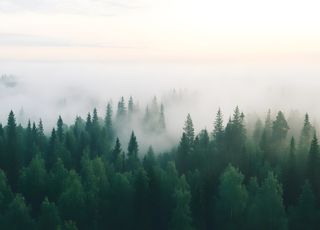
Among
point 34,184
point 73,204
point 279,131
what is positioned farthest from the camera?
point 279,131

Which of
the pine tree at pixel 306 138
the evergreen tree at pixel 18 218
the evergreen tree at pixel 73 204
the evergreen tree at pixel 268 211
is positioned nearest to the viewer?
the evergreen tree at pixel 18 218

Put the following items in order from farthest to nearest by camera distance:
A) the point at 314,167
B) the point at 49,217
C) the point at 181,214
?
1. the point at 314,167
2. the point at 181,214
3. the point at 49,217

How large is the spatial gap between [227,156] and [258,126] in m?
25.5

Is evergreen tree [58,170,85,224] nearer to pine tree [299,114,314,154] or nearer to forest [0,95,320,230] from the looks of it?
forest [0,95,320,230]

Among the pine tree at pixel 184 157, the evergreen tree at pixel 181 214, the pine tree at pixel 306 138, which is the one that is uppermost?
the pine tree at pixel 306 138

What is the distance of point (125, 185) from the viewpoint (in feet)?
232

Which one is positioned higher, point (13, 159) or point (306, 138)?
point (306, 138)

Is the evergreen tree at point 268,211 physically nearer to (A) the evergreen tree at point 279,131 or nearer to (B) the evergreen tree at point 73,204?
(B) the evergreen tree at point 73,204

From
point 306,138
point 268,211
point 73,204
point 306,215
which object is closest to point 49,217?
point 73,204

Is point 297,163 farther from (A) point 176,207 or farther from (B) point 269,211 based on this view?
(A) point 176,207

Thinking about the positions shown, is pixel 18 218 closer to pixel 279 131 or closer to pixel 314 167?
pixel 314 167

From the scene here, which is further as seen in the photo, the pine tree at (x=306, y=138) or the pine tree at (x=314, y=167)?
the pine tree at (x=306, y=138)

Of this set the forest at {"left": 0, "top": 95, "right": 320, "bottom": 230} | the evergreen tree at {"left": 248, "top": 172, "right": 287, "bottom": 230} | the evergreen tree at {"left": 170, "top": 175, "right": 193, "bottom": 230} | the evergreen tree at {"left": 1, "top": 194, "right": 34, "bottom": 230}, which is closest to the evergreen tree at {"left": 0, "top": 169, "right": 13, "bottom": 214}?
the forest at {"left": 0, "top": 95, "right": 320, "bottom": 230}

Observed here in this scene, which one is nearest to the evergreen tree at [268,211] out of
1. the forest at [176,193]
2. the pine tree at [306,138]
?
the forest at [176,193]
